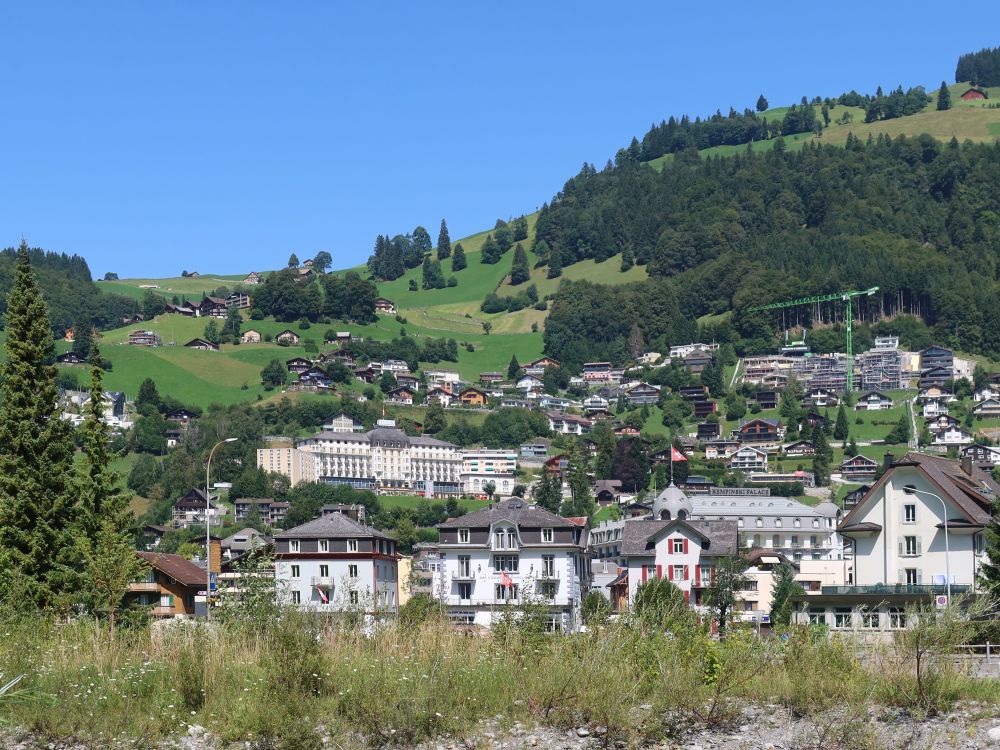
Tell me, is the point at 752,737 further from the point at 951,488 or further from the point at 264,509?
the point at 264,509

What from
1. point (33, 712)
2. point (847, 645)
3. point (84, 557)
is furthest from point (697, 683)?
point (84, 557)

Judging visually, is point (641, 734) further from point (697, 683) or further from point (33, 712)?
point (33, 712)

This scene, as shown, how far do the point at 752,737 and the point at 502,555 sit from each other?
49.2m

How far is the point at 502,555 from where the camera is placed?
268 ft

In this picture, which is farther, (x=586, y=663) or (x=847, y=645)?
(x=847, y=645)

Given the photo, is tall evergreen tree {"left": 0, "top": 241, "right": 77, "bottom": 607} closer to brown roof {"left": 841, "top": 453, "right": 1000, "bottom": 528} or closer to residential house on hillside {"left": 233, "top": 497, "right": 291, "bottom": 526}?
brown roof {"left": 841, "top": 453, "right": 1000, "bottom": 528}

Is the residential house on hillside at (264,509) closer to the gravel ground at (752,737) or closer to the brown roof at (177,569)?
the brown roof at (177,569)

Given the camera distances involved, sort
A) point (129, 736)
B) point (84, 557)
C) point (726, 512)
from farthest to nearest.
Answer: point (726, 512) → point (84, 557) → point (129, 736)

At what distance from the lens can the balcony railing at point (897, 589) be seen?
6325cm

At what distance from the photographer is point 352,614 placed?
35469 mm

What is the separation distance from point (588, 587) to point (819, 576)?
75.2ft

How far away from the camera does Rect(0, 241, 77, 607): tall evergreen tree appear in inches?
1752

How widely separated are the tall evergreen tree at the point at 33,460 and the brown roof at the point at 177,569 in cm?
2459

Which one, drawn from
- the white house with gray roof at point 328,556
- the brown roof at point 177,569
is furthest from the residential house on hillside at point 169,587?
the white house with gray roof at point 328,556
